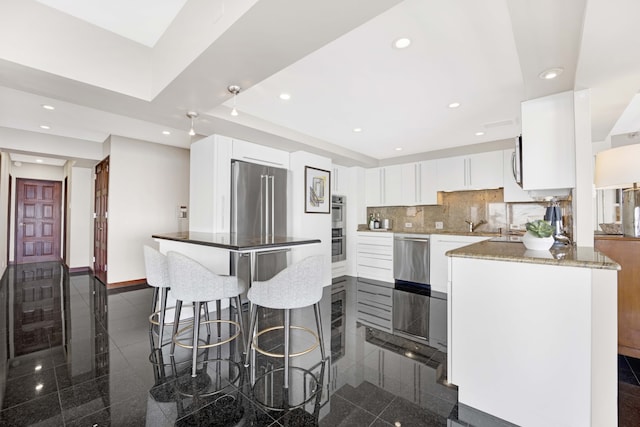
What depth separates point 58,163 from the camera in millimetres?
Result: 6469

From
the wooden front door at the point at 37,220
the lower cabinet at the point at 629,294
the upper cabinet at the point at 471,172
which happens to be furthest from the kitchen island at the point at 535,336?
the wooden front door at the point at 37,220

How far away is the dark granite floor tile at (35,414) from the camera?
1.53 m

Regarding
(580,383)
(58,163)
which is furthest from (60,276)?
(580,383)

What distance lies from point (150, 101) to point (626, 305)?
425 centimetres

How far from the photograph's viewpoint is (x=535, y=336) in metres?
1.49

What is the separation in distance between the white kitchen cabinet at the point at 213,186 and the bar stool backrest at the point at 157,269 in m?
0.97

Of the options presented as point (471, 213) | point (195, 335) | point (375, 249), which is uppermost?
point (471, 213)

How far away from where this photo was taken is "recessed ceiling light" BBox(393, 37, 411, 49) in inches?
73.7

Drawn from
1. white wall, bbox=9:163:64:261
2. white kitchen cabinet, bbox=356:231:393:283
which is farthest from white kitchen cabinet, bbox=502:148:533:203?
white wall, bbox=9:163:64:261

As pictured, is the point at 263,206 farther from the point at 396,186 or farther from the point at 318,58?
the point at 396,186

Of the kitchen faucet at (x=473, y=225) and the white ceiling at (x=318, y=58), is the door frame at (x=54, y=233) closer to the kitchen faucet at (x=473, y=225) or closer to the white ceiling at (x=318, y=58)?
the white ceiling at (x=318, y=58)

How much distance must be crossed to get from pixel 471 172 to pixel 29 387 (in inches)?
214

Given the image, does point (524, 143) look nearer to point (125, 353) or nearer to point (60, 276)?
point (125, 353)

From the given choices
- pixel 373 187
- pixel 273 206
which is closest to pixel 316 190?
pixel 273 206
